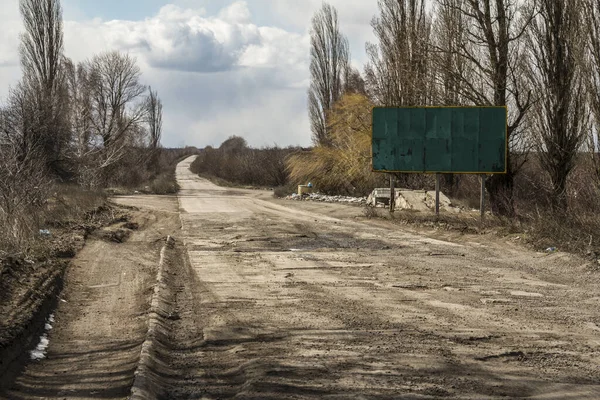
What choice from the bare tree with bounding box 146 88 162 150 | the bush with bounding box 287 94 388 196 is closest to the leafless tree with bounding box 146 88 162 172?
the bare tree with bounding box 146 88 162 150

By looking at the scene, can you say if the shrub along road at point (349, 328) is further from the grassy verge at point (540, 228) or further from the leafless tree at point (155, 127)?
the leafless tree at point (155, 127)

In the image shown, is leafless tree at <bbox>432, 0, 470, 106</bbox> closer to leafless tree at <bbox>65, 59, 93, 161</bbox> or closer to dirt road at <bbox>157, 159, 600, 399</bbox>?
dirt road at <bbox>157, 159, 600, 399</bbox>

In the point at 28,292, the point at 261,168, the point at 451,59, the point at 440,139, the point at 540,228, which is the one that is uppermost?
the point at 451,59

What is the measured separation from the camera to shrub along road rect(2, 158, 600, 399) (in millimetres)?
5777

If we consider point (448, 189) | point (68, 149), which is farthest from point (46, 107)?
point (448, 189)

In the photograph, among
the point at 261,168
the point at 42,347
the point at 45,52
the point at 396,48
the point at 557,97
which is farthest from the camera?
the point at 261,168

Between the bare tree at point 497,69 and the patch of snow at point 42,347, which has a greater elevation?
the bare tree at point 497,69

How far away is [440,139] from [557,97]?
4.08m

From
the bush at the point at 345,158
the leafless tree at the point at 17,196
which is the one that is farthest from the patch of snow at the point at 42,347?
the bush at the point at 345,158

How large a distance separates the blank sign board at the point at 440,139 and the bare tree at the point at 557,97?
160cm

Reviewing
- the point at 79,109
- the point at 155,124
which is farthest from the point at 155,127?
the point at 79,109

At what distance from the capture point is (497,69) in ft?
69.5

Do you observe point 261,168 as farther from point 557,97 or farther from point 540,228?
point 540,228

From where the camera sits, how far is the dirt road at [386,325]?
575 cm
